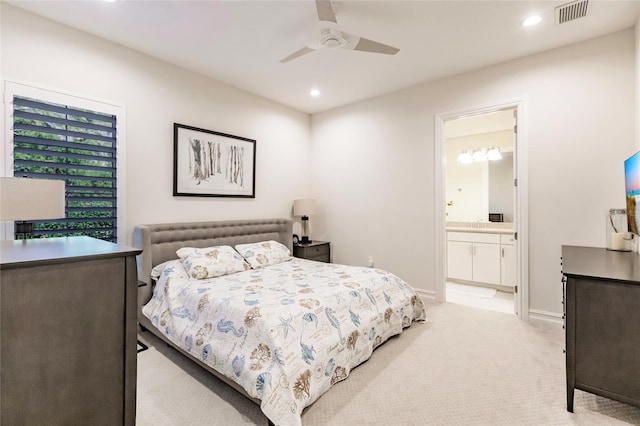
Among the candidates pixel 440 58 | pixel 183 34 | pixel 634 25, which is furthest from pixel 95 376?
pixel 634 25

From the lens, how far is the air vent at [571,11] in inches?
96.7

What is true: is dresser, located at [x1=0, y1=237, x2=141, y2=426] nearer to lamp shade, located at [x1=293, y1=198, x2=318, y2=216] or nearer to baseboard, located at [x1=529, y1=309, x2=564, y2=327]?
lamp shade, located at [x1=293, y1=198, x2=318, y2=216]

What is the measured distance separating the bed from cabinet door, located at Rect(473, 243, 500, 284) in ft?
6.37

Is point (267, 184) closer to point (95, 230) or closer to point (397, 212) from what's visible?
point (397, 212)

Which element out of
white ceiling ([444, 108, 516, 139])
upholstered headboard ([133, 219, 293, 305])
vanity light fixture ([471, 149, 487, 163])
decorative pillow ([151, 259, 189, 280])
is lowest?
decorative pillow ([151, 259, 189, 280])

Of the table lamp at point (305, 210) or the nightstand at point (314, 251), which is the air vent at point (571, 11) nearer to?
the table lamp at point (305, 210)

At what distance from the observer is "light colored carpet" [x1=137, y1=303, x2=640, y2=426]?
1816mm

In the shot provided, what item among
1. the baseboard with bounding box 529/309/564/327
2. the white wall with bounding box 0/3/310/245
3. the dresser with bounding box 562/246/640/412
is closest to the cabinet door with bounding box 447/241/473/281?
the baseboard with bounding box 529/309/564/327

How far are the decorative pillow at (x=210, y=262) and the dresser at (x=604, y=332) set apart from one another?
9.03ft

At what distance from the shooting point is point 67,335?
1126mm

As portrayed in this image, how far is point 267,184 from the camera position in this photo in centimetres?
457

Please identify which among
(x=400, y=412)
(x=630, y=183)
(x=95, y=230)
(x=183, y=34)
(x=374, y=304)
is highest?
(x=183, y=34)

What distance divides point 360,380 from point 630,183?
257 cm

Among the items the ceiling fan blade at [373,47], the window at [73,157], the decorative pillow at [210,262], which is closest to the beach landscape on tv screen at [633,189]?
the ceiling fan blade at [373,47]
